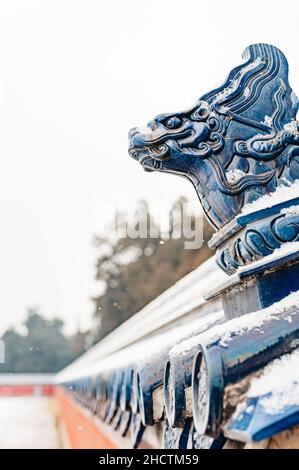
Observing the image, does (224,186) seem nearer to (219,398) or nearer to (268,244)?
(268,244)

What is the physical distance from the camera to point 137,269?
35469mm

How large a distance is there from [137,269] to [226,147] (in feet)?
112

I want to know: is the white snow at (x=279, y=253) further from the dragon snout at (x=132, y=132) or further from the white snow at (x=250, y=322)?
the dragon snout at (x=132, y=132)

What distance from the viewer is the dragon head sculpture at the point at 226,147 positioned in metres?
1.49

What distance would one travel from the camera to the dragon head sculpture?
4.88ft

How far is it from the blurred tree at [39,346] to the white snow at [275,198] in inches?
1712

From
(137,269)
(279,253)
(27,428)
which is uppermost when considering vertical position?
(137,269)

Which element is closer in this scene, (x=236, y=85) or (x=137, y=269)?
(x=236, y=85)

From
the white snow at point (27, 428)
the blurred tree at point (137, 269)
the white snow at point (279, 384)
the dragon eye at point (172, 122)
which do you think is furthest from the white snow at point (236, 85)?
the blurred tree at point (137, 269)

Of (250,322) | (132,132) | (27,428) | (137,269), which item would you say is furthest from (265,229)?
(137,269)

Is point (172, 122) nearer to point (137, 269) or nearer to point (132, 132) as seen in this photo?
point (132, 132)
